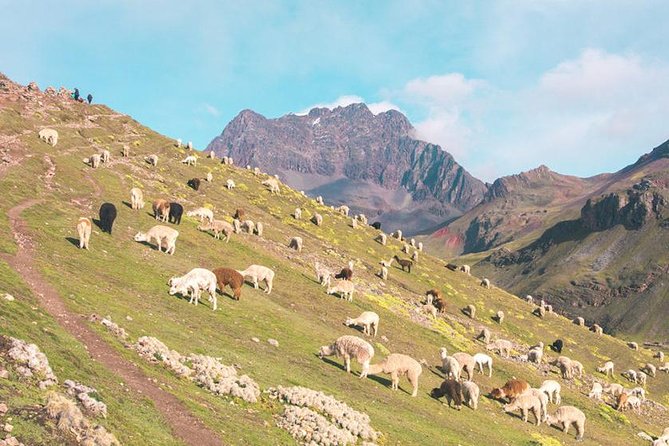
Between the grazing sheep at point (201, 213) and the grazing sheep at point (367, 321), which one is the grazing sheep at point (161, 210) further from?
the grazing sheep at point (367, 321)

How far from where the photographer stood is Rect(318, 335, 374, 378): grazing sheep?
3152 cm

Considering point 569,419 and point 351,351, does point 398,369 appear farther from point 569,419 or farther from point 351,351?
point 569,419

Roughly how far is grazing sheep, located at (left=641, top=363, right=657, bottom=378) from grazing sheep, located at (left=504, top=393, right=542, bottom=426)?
6734cm

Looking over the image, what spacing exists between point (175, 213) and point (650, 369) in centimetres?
8546

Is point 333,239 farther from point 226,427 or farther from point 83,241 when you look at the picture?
point 226,427

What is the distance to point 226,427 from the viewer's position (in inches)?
746

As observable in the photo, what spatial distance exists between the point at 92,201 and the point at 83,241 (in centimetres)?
1644

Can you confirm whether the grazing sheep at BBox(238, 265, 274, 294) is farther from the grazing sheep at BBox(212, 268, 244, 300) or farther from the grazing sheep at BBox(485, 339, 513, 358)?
the grazing sheep at BBox(485, 339, 513, 358)

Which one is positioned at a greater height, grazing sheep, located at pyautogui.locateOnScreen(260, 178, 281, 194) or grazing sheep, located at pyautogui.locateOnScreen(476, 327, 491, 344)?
grazing sheep, located at pyautogui.locateOnScreen(260, 178, 281, 194)

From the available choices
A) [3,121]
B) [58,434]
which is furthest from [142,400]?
[3,121]

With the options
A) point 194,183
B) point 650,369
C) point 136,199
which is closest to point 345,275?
point 136,199

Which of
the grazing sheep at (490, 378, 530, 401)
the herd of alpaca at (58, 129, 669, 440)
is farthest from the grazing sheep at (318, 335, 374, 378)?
the grazing sheep at (490, 378, 530, 401)

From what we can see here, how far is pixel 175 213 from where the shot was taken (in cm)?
5338

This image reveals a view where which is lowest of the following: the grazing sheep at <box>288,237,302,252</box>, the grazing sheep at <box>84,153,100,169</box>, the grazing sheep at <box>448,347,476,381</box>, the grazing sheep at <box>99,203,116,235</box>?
the grazing sheep at <box>448,347,476,381</box>
